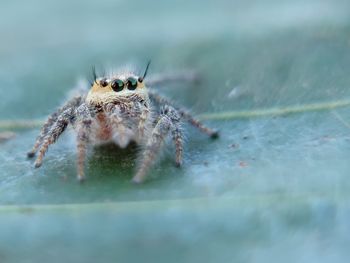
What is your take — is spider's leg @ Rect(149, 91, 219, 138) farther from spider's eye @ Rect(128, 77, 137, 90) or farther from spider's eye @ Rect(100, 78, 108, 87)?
spider's eye @ Rect(100, 78, 108, 87)

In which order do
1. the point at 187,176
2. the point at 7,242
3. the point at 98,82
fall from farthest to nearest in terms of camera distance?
the point at 98,82
the point at 187,176
the point at 7,242

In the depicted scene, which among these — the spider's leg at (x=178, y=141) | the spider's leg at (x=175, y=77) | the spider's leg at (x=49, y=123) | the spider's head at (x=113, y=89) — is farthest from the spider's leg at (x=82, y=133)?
the spider's leg at (x=175, y=77)

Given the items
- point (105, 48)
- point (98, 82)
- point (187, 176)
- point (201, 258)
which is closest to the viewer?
point (201, 258)

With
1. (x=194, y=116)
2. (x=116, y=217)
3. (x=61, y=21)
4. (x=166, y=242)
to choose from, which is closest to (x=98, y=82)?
(x=194, y=116)

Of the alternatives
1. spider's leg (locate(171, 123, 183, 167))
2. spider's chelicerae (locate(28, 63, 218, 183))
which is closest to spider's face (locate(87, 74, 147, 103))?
spider's chelicerae (locate(28, 63, 218, 183))

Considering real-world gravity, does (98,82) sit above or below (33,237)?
above

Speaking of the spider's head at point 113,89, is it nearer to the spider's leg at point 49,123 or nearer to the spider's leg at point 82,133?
the spider's leg at point 82,133

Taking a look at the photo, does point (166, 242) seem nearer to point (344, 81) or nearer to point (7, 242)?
point (7, 242)
